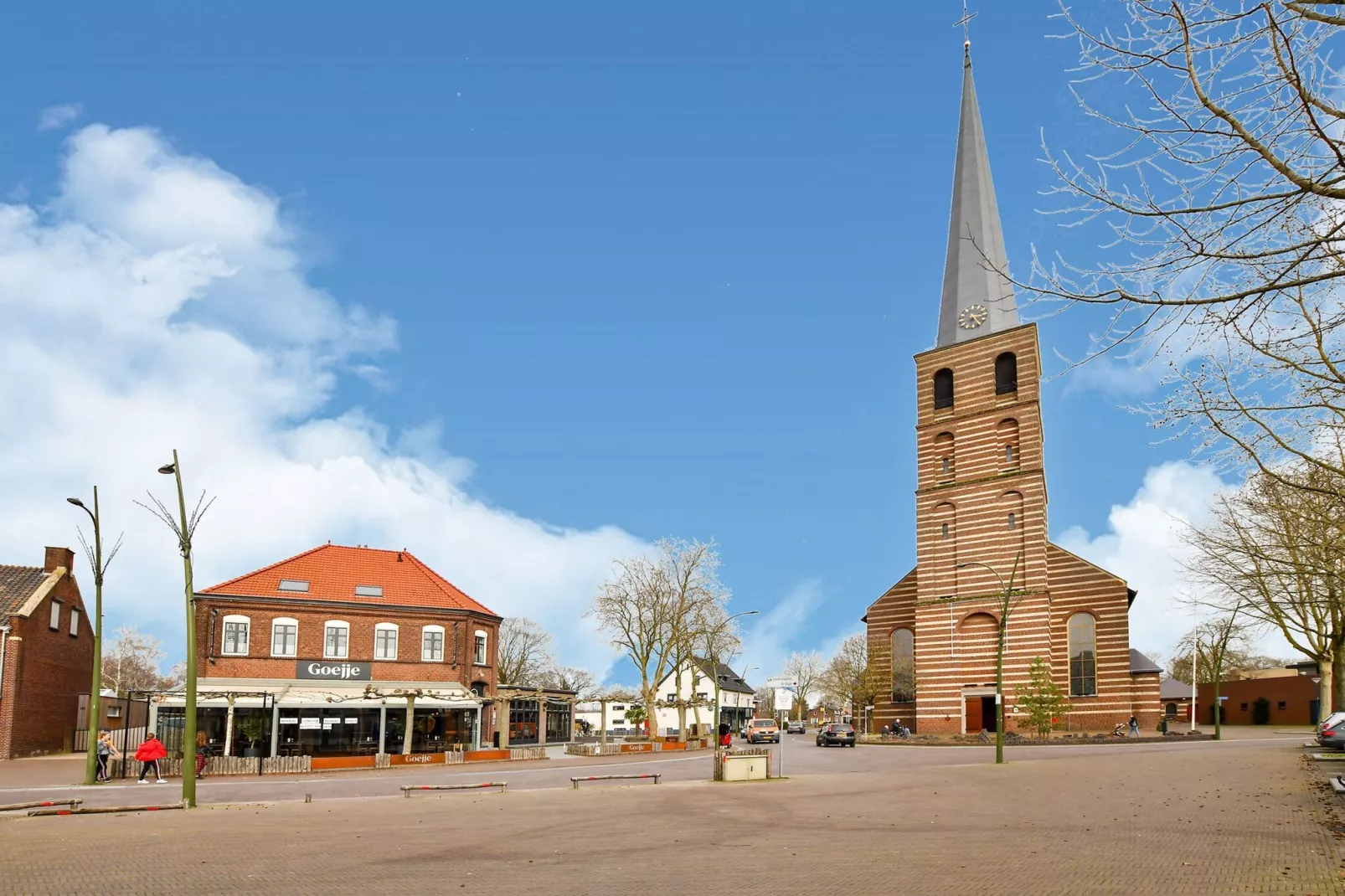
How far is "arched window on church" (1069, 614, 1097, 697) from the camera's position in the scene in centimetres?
5906

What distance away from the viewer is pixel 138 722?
2515 inches

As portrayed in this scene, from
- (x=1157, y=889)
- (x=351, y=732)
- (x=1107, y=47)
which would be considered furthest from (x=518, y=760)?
(x=1107, y=47)

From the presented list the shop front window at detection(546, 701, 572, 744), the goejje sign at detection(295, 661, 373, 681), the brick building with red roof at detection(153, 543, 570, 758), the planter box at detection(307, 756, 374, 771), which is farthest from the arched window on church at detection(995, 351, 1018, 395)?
the planter box at detection(307, 756, 374, 771)

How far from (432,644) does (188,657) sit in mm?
26097

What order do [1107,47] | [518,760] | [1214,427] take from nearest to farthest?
1. [1107,47]
2. [1214,427]
3. [518,760]

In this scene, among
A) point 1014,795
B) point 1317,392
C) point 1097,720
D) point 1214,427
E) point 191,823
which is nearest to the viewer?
point 1214,427

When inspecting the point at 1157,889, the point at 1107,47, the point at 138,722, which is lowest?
the point at 138,722

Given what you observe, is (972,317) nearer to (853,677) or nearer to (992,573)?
(992,573)

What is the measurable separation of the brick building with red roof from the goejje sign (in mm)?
41

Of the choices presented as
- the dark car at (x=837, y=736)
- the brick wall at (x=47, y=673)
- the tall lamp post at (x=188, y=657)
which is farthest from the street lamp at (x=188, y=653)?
the dark car at (x=837, y=736)

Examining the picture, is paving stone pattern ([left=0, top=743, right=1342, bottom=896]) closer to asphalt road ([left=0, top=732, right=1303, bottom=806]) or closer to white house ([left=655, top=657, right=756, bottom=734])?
asphalt road ([left=0, top=732, right=1303, bottom=806])

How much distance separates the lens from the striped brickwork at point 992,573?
58312 mm

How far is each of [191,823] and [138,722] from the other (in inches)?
2086

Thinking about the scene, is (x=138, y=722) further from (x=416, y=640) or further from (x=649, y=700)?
(x=649, y=700)
